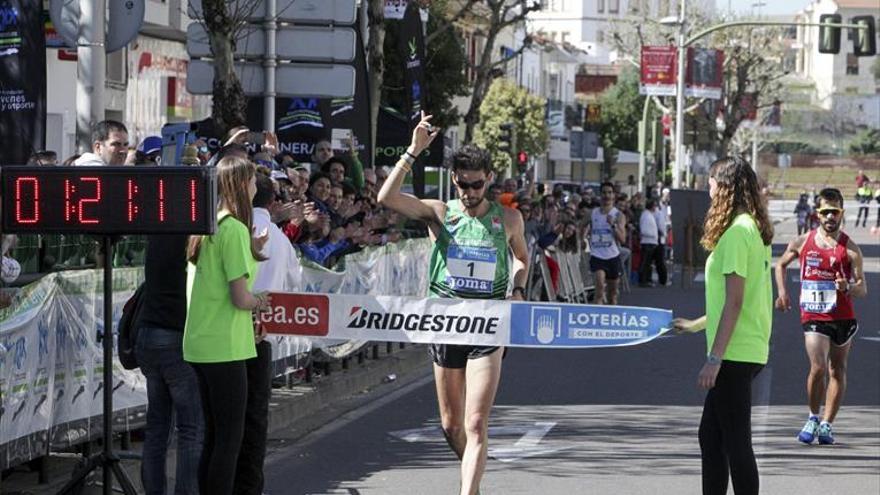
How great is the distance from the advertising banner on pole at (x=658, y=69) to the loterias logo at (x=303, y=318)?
54037 mm

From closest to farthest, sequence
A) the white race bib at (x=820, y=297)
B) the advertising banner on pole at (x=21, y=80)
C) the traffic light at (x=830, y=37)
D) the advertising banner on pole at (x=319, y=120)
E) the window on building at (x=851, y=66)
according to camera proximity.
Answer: the white race bib at (x=820, y=297), the advertising banner on pole at (x=21, y=80), the advertising banner on pole at (x=319, y=120), the traffic light at (x=830, y=37), the window on building at (x=851, y=66)

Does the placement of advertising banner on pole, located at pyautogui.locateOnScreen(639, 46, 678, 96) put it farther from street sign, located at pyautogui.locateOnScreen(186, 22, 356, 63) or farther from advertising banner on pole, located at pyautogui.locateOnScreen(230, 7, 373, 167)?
street sign, located at pyautogui.locateOnScreen(186, 22, 356, 63)

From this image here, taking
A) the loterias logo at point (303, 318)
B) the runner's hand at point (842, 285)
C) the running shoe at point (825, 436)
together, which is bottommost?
the running shoe at point (825, 436)

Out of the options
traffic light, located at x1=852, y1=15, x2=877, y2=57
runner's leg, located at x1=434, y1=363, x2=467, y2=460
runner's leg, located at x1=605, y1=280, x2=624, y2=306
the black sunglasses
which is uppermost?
traffic light, located at x1=852, y1=15, x2=877, y2=57

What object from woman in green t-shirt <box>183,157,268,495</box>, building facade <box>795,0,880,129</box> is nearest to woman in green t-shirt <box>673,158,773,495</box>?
woman in green t-shirt <box>183,157,268,495</box>

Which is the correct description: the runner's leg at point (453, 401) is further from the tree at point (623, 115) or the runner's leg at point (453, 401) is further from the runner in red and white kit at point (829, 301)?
the tree at point (623, 115)

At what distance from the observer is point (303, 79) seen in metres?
17.9

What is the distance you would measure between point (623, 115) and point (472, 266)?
96809 millimetres

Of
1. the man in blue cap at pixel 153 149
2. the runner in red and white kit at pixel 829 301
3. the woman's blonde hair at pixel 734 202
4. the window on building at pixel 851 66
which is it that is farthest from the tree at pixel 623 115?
the woman's blonde hair at pixel 734 202

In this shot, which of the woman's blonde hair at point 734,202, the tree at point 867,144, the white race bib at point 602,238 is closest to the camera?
the woman's blonde hair at point 734,202

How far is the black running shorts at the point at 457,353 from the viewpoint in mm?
9281

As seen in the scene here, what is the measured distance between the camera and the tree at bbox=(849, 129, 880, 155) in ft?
491

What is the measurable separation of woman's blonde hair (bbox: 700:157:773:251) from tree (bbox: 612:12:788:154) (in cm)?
6688

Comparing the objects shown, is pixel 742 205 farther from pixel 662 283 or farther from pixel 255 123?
pixel 662 283
